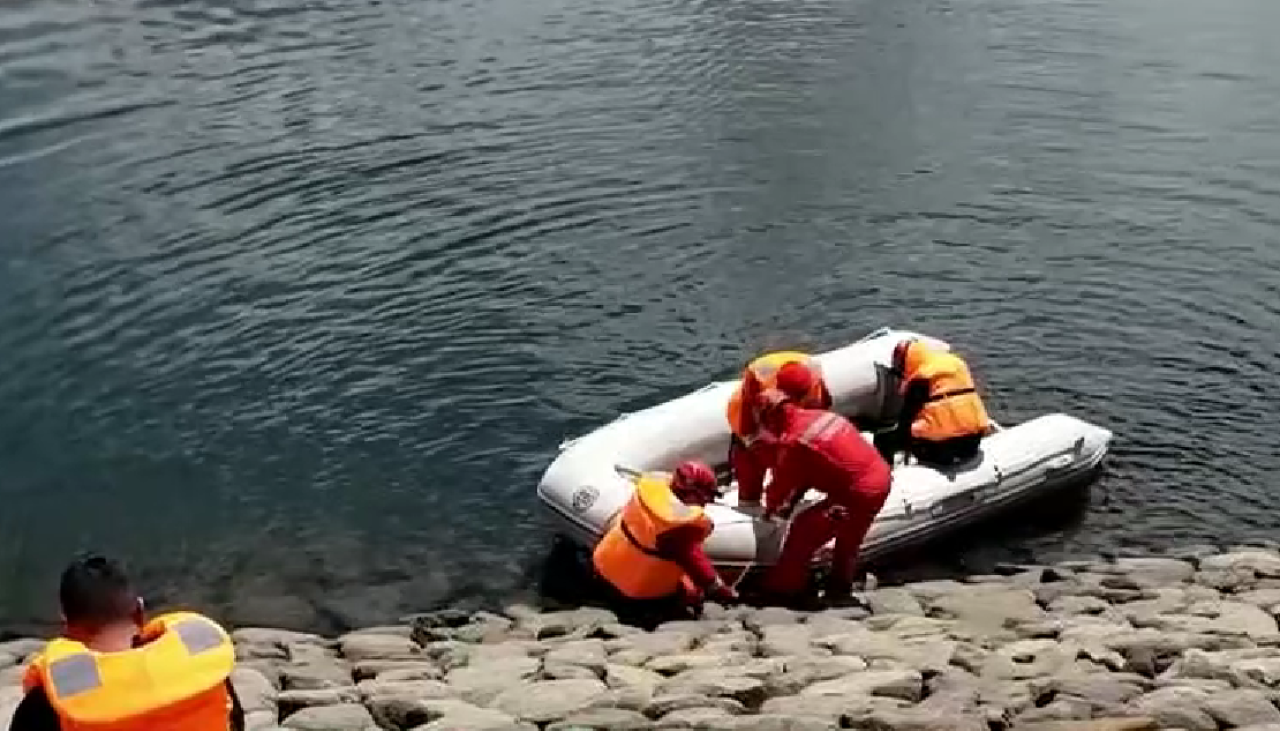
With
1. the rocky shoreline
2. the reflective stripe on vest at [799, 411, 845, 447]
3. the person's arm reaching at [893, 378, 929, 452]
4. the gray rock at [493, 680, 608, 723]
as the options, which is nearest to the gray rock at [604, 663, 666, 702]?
the rocky shoreline

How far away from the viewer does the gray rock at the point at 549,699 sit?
8688mm

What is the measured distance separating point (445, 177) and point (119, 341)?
4913 millimetres

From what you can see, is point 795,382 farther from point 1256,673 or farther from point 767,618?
point 1256,673

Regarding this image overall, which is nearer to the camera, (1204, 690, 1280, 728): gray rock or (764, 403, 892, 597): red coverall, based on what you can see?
(1204, 690, 1280, 728): gray rock

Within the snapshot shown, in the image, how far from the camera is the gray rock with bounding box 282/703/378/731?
8.65m

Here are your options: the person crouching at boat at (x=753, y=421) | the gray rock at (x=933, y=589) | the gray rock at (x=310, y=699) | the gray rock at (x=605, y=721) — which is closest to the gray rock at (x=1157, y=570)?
the gray rock at (x=933, y=589)

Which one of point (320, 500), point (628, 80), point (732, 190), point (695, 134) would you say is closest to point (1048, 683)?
point (320, 500)

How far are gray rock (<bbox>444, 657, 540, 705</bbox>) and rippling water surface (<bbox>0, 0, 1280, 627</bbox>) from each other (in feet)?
7.19

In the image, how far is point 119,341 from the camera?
50.7 ft

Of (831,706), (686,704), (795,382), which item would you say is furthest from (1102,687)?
(795,382)

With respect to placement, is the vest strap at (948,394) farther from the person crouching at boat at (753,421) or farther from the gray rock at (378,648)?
the gray rock at (378,648)

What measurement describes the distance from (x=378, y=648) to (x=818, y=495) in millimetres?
3097

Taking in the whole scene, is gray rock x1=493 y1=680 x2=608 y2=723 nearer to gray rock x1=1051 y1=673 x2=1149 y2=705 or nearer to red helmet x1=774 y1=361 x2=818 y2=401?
gray rock x1=1051 y1=673 x2=1149 y2=705

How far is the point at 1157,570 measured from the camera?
12.1 m
